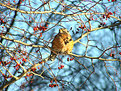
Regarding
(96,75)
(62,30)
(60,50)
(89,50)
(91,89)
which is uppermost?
(62,30)

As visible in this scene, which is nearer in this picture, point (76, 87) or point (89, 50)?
point (76, 87)

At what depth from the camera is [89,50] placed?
394 cm

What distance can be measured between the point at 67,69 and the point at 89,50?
68 centimetres

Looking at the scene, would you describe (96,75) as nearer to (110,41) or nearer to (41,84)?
(110,41)

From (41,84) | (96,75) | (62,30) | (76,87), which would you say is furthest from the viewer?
(96,75)

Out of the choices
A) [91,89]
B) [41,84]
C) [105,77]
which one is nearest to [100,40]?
[105,77]

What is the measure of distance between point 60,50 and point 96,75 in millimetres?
1876

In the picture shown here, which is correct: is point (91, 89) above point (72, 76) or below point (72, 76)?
below

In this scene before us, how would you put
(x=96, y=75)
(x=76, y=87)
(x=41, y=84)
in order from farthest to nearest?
(x=96, y=75)
(x=41, y=84)
(x=76, y=87)

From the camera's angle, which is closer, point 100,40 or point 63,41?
point 63,41

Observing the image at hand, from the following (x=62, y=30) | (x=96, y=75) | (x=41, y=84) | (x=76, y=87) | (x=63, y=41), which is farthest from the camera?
(x=96, y=75)

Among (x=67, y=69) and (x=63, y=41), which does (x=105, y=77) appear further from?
(x=63, y=41)

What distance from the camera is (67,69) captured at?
3754 mm

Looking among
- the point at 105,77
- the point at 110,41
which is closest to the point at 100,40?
the point at 110,41
